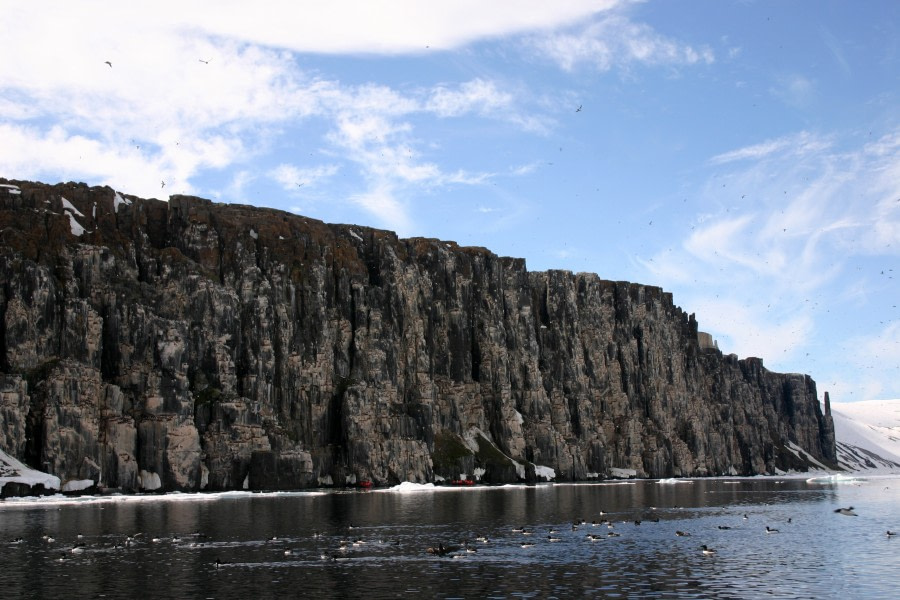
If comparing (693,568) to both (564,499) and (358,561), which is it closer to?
(358,561)

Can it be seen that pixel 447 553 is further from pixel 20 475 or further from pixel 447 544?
pixel 20 475

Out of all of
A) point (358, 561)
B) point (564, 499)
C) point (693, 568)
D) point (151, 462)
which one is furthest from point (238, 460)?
point (693, 568)

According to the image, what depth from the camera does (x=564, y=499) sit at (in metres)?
152

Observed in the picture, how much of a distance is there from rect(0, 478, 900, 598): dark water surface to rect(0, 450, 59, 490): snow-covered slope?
23371mm

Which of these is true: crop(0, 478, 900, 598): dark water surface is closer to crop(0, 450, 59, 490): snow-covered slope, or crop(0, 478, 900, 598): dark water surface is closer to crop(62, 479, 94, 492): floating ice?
crop(0, 450, 59, 490): snow-covered slope

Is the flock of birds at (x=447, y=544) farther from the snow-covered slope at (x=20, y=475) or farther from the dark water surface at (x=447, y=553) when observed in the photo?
the snow-covered slope at (x=20, y=475)

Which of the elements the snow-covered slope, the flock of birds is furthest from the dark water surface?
the snow-covered slope

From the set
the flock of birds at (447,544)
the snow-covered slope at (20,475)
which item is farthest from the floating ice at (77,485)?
the flock of birds at (447,544)

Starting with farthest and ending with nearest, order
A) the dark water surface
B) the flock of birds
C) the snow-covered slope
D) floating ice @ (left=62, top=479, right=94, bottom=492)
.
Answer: floating ice @ (left=62, top=479, right=94, bottom=492), the snow-covered slope, the flock of birds, the dark water surface

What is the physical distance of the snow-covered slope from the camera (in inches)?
5856

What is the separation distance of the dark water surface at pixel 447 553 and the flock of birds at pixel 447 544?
29 cm

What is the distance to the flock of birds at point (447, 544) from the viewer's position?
74875mm

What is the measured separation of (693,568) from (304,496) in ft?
359

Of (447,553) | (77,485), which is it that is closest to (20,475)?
(77,485)
